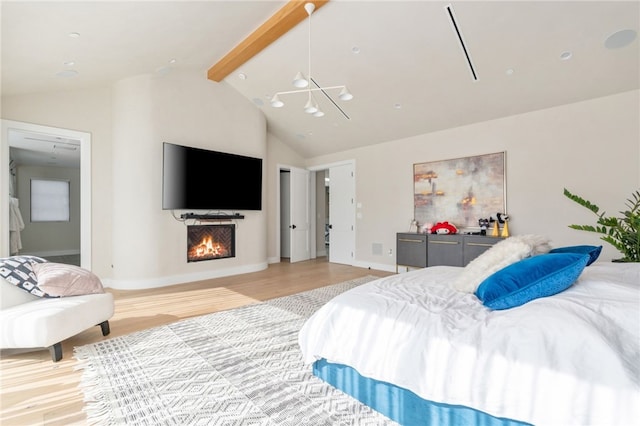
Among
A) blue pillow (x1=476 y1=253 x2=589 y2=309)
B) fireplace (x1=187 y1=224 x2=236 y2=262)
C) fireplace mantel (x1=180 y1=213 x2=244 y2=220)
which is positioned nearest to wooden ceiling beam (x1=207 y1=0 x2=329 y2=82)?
fireplace mantel (x1=180 y1=213 x2=244 y2=220)

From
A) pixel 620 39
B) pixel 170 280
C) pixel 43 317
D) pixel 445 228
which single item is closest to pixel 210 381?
pixel 43 317

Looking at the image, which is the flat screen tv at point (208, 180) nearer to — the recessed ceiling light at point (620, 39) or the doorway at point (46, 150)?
the doorway at point (46, 150)

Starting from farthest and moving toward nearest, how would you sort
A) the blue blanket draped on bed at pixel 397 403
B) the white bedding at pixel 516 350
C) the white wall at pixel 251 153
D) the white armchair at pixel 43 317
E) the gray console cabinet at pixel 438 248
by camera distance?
1. the gray console cabinet at pixel 438 248
2. the white wall at pixel 251 153
3. the white armchair at pixel 43 317
4. the blue blanket draped on bed at pixel 397 403
5. the white bedding at pixel 516 350

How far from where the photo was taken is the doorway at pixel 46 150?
4.02 m

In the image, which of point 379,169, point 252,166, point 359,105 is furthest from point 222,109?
point 379,169

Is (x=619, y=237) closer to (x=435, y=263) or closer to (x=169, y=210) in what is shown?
(x=435, y=263)

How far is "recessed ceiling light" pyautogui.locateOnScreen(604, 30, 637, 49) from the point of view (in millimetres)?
3172

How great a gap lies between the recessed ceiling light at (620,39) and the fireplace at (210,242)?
5957 mm

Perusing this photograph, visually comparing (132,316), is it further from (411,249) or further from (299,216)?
(299,216)

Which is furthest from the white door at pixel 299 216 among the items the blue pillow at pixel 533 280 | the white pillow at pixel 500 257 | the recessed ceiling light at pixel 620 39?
the blue pillow at pixel 533 280

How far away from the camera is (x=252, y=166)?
614cm

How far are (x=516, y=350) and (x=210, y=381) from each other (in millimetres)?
1899

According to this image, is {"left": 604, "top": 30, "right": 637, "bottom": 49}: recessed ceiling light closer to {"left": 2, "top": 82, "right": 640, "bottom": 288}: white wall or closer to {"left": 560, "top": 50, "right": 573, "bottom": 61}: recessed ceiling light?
{"left": 560, "top": 50, "right": 573, "bottom": 61}: recessed ceiling light

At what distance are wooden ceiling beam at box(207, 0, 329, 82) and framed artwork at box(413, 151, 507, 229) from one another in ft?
11.1
